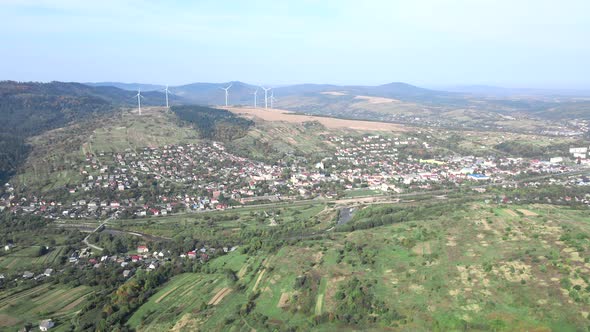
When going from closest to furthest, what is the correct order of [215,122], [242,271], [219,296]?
[219,296], [242,271], [215,122]

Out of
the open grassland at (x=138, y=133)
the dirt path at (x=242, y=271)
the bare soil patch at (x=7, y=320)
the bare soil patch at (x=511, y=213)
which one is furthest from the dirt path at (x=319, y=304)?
the open grassland at (x=138, y=133)

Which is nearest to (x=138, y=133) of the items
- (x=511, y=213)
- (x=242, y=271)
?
(x=242, y=271)

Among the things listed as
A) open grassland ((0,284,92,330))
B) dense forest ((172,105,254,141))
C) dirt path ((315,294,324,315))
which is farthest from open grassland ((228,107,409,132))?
open grassland ((0,284,92,330))

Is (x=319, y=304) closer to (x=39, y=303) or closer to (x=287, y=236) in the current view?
(x=287, y=236)

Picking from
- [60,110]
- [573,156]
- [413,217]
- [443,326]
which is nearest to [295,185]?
[413,217]

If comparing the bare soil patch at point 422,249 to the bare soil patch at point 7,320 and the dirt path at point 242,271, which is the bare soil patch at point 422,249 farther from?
the bare soil patch at point 7,320

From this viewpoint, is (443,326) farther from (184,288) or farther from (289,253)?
(184,288)
